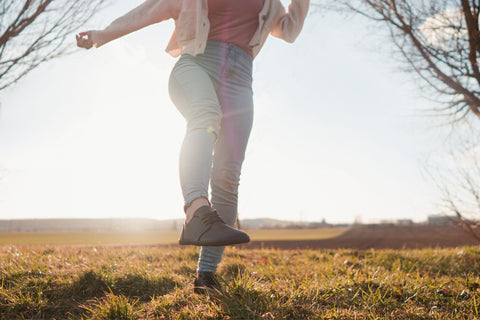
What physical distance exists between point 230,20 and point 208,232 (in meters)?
1.42

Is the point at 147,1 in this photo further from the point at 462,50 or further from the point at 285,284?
the point at 462,50

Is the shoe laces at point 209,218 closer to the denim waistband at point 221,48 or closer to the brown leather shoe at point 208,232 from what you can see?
the brown leather shoe at point 208,232

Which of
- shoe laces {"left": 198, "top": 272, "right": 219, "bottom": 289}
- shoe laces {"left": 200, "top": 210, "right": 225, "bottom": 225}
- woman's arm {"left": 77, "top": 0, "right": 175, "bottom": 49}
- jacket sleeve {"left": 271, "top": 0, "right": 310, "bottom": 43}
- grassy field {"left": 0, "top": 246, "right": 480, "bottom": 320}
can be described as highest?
jacket sleeve {"left": 271, "top": 0, "right": 310, "bottom": 43}

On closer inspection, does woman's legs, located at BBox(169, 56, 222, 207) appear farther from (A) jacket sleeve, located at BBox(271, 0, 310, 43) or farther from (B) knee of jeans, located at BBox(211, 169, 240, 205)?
(A) jacket sleeve, located at BBox(271, 0, 310, 43)

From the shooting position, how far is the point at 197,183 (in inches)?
71.6

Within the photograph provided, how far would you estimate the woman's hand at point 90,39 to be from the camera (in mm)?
2199

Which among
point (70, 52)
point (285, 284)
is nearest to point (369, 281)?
point (285, 284)

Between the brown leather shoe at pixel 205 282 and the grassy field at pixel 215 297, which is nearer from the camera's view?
the grassy field at pixel 215 297

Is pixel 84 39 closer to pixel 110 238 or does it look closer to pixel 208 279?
pixel 208 279

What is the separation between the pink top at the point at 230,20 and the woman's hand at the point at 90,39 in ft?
2.33

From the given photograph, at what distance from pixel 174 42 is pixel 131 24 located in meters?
0.36

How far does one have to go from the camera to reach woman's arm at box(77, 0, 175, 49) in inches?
86.2

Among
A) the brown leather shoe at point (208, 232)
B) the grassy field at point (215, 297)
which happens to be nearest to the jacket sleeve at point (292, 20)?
A: the brown leather shoe at point (208, 232)

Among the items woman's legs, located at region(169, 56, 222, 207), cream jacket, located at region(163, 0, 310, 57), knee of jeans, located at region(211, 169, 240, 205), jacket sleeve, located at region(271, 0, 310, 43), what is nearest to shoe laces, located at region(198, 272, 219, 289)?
knee of jeans, located at region(211, 169, 240, 205)
